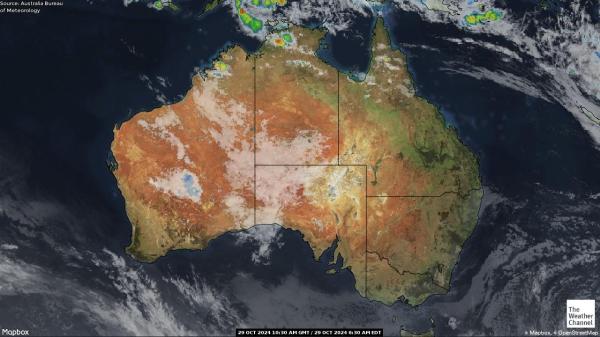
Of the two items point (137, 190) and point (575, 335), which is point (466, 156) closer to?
point (575, 335)

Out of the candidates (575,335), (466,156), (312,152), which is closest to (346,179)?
(312,152)

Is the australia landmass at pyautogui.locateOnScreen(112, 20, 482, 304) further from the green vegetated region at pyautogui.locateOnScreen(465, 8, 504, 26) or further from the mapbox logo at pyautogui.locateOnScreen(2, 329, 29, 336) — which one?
the mapbox logo at pyautogui.locateOnScreen(2, 329, 29, 336)

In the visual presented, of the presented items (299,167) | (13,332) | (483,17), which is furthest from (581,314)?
(13,332)

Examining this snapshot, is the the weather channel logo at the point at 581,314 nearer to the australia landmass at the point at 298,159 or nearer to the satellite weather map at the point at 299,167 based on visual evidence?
the satellite weather map at the point at 299,167

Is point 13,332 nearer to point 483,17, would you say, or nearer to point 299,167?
point 299,167

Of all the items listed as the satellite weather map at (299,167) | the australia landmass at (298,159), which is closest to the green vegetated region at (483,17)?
the satellite weather map at (299,167)

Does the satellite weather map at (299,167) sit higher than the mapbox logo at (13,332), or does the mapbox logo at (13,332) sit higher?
the satellite weather map at (299,167)
